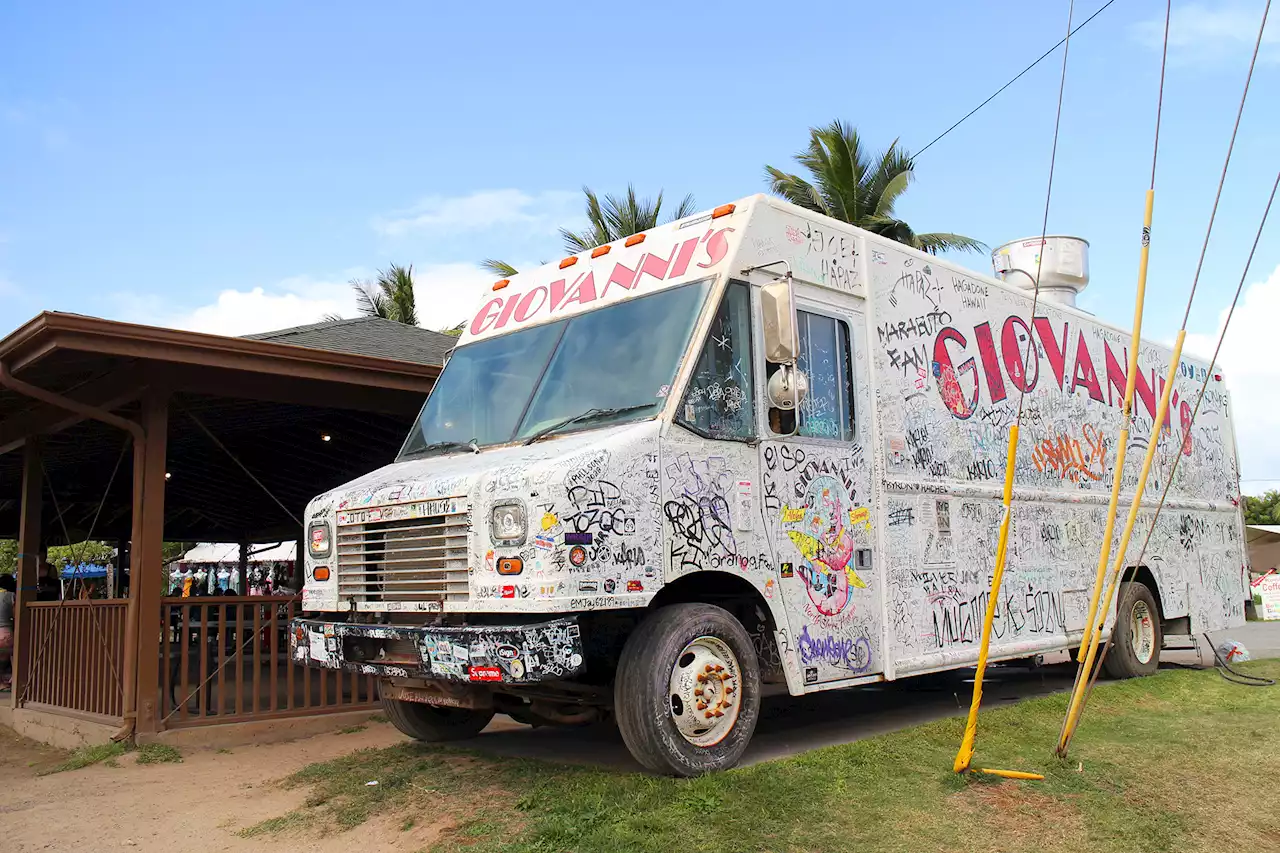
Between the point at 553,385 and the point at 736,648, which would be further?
the point at 553,385

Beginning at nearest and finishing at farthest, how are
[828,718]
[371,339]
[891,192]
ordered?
[828,718] < [371,339] < [891,192]

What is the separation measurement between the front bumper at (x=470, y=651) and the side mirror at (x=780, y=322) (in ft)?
6.30

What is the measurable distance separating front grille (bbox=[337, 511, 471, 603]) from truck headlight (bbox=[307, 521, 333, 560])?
0.46 ft

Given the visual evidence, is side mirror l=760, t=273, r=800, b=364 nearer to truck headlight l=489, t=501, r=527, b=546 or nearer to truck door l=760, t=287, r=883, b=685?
truck door l=760, t=287, r=883, b=685

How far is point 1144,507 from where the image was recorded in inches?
375

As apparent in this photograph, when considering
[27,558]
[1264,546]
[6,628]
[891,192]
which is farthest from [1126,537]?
[1264,546]

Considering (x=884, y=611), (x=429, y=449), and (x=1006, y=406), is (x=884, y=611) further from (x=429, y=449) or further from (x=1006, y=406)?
(x=429, y=449)

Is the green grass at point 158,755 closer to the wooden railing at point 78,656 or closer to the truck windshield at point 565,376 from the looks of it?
the wooden railing at point 78,656

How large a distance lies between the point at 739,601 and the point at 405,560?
1.91m

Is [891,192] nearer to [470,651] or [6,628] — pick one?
[6,628]

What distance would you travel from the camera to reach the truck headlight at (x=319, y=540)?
6.44 meters

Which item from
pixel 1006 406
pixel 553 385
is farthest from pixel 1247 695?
pixel 553 385

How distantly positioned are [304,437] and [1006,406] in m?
7.43

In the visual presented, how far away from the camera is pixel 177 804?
645 cm
